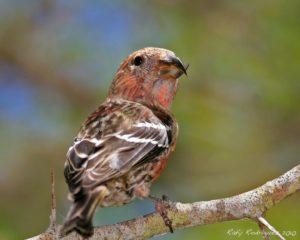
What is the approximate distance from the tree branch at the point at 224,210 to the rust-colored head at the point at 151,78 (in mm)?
1671

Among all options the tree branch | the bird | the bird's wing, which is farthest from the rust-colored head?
the tree branch

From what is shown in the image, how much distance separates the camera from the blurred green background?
8.49 meters

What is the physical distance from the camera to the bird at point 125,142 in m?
5.75

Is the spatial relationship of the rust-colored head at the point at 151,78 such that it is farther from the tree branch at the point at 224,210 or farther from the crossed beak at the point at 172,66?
the tree branch at the point at 224,210

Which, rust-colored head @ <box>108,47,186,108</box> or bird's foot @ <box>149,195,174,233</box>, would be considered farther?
rust-colored head @ <box>108,47,186,108</box>

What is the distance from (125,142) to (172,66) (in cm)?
136

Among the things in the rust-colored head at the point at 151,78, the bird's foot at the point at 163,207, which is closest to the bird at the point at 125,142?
the rust-colored head at the point at 151,78

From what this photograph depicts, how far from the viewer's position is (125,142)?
20.8 ft

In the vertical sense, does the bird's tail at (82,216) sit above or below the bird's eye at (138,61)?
below

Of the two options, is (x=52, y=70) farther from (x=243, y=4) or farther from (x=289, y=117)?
(x=289, y=117)

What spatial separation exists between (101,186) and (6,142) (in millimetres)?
3861

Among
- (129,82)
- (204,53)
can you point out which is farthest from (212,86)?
(129,82)

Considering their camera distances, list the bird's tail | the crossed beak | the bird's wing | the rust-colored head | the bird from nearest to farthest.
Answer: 1. the bird's tail
2. the bird
3. the bird's wing
4. the crossed beak
5. the rust-colored head

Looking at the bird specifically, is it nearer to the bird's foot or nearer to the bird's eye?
the bird's eye
